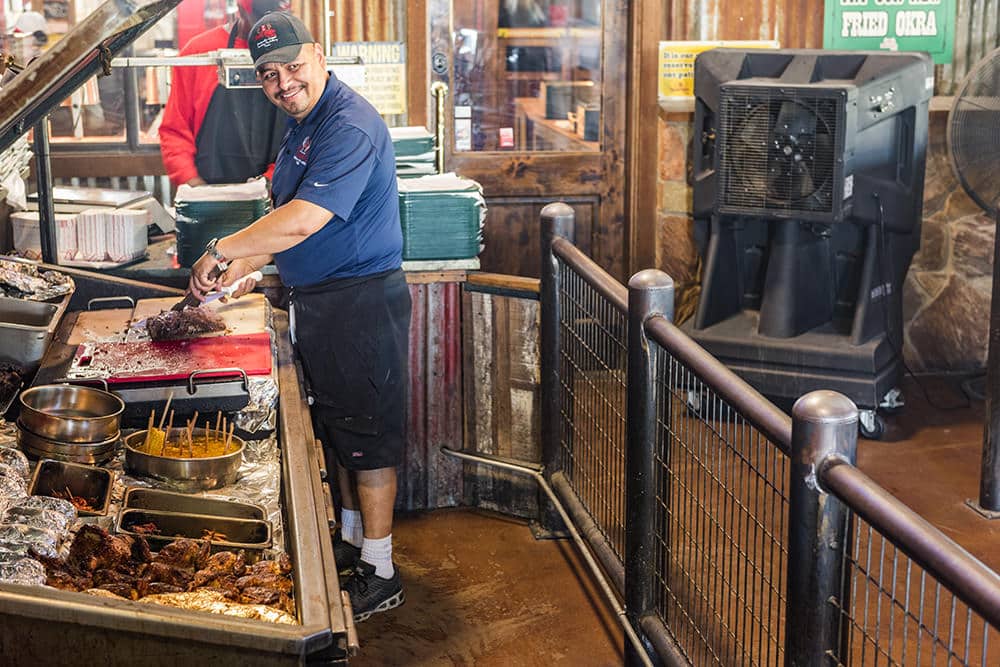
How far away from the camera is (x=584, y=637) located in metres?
4.56

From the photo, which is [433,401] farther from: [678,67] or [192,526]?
[678,67]

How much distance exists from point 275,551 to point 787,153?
4.00 m

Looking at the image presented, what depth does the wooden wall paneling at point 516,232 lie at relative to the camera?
7.34 meters

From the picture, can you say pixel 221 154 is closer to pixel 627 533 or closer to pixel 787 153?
pixel 787 153

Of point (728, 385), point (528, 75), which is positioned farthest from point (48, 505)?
point (528, 75)

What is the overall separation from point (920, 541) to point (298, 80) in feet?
9.08

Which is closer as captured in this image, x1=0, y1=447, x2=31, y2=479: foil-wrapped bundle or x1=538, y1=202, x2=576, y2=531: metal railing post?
x1=0, y1=447, x2=31, y2=479: foil-wrapped bundle

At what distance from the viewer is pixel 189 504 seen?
315 centimetres

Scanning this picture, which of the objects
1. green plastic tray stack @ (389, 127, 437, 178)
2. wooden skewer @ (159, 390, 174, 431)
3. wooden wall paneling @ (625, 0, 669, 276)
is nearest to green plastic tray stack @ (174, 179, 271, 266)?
green plastic tray stack @ (389, 127, 437, 178)

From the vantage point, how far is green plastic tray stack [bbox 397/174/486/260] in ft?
17.4

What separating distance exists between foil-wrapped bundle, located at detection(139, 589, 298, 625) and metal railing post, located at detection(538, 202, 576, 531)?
8.29 ft

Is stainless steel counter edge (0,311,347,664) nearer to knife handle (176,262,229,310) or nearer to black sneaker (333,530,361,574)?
knife handle (176,262,229,310)

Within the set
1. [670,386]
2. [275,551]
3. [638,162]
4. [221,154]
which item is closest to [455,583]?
[670,386]

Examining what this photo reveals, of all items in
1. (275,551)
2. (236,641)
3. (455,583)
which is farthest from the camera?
(455,583)
